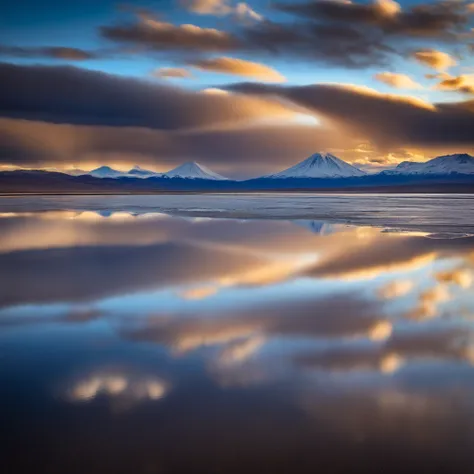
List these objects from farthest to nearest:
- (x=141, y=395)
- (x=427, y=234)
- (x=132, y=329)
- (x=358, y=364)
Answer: (x=427, y=234), (x=132, y=329), (x=358, y=364), (x=141, y=395)

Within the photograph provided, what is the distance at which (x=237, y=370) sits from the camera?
5762 mm

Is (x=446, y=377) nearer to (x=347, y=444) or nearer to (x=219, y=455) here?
(x=347, y=444)

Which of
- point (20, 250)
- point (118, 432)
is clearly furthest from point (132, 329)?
point (20, 250)

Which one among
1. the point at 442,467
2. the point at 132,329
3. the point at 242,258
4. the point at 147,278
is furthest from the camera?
the point at 242,258

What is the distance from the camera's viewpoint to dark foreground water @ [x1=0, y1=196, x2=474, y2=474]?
13.5 ft

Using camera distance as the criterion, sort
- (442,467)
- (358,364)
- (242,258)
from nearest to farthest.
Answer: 1. (442,467)
2. (358,364)
3. (242,258)

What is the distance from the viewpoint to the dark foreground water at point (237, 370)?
4.10m

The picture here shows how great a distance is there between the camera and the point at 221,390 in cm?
524

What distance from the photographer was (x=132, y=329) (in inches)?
294

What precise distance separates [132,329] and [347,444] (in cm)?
406

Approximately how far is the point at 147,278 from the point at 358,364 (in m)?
6.42

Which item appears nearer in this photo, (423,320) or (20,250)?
(423,320)

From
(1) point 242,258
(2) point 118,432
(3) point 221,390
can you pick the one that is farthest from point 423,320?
(1) point 242,258

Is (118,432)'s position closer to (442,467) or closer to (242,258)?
(442,467)
